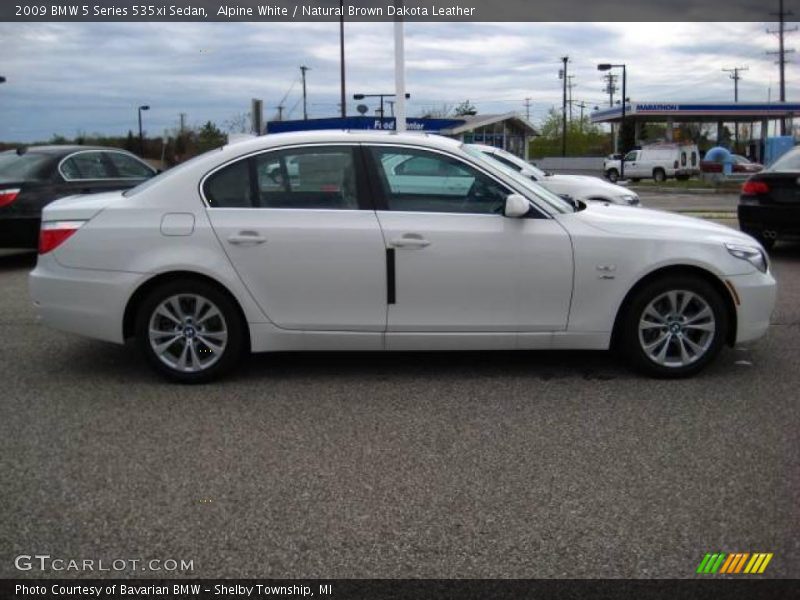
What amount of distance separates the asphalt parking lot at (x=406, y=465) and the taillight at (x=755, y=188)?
16.9 ft

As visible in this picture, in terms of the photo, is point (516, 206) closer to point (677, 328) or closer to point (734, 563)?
point (677, 328)

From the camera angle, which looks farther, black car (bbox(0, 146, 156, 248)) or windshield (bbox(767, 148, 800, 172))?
windshield (bbox(767, 148, 800, 172))

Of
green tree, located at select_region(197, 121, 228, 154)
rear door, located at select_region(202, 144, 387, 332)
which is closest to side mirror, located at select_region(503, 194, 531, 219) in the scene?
rear door, located at select_region(202, 144, 387, 332)

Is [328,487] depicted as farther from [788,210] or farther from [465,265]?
[788,210]

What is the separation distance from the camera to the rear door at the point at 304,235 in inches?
211

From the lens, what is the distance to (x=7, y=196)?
10219 millimetres

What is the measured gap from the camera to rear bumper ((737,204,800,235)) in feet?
34.1

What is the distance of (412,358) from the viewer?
6.20 meters

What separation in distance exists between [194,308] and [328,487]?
2.01m

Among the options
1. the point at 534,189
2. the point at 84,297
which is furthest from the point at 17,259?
the point at 534,189

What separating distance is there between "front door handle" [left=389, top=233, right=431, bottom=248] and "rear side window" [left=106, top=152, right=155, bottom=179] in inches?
294

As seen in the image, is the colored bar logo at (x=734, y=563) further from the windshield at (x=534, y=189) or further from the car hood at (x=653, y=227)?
the windshield at (x=534, y=189)

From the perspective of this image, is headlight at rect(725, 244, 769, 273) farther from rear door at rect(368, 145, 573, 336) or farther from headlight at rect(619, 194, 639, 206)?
headlight at rect(619, 194, 639, 206)
